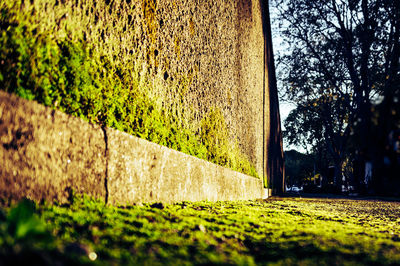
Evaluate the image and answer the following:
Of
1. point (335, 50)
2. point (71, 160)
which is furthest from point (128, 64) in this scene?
point (335, 50)

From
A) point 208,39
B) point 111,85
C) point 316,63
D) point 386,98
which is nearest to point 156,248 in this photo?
point 386,98

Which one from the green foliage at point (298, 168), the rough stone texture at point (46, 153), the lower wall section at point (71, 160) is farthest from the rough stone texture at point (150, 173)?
the green foliage at point (298, 168)

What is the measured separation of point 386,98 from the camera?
814 millimetres

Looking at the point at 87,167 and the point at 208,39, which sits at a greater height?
the point at 208,39

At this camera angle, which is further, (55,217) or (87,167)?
(87,167)

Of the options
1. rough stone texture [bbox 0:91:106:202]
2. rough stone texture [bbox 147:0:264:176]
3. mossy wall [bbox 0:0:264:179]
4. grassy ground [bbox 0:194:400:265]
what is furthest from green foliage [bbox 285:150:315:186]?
rough stone texture [bbox 0:91:106:202]

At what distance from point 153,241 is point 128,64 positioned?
1.29 m

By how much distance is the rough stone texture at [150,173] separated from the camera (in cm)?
158

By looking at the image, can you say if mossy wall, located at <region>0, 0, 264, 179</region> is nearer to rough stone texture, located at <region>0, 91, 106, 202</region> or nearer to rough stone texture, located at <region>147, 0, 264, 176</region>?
rough stone texture, located at <region>147, 0, 264, 176</region>

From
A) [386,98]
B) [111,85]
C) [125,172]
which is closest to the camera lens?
[386,98]

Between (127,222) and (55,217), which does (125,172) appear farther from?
(55,217)

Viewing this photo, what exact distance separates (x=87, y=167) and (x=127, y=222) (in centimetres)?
33

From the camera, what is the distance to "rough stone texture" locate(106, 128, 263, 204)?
1581mm

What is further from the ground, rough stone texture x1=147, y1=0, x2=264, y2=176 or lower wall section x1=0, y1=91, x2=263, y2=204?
rough stone texture x1=147, y1=0, x2=264, y2=176
